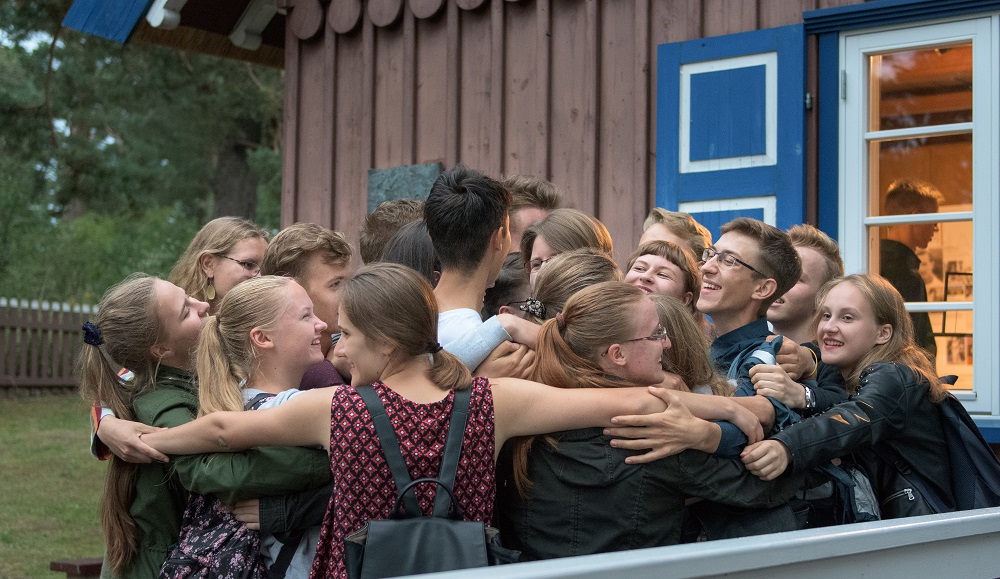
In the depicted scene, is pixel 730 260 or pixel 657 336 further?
pixel 730 260

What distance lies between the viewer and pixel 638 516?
243 centimetres

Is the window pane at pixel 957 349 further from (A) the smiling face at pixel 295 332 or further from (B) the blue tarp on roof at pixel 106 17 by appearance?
(B) the blue tarp on roof at pixel 106 17

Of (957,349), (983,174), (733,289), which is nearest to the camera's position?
(733,289)

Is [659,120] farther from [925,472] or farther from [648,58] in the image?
[925,472]

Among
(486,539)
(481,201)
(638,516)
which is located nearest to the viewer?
(486,539)

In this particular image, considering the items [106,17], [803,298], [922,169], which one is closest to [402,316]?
[803,298]

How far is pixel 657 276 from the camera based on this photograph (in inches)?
129

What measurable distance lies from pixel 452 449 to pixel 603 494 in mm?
381

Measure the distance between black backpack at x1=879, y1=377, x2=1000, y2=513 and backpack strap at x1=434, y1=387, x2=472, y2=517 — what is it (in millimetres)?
1271

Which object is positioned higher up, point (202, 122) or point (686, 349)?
point (202, 122)

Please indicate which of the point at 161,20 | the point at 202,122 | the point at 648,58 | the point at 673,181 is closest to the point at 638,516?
the point at 673,181

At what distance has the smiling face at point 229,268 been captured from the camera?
12.6ft

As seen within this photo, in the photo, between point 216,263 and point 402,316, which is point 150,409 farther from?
point 216,263

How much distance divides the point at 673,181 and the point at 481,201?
2.89 meters
